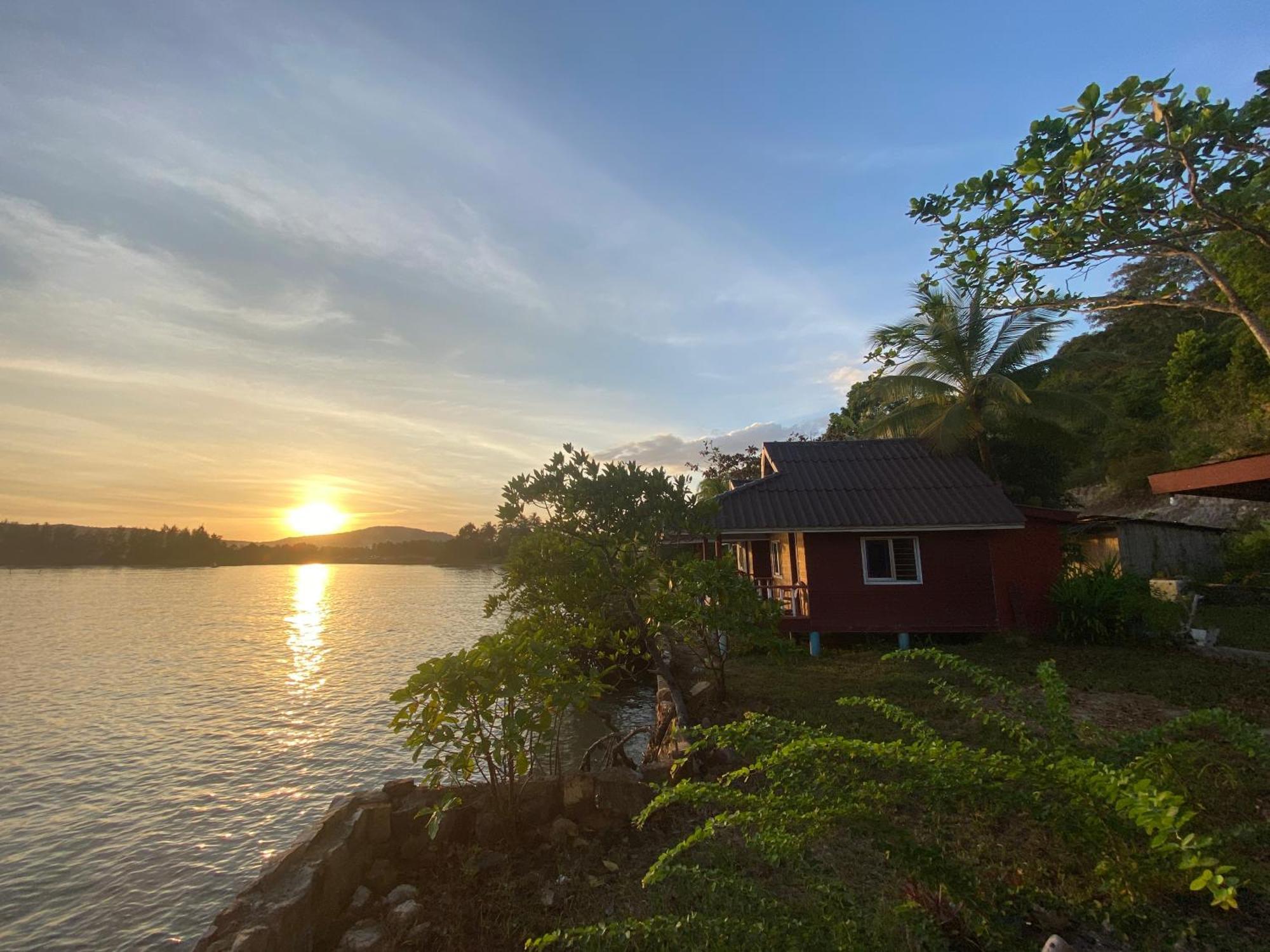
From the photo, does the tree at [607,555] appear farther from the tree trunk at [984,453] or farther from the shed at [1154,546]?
the shed at [1154,546]

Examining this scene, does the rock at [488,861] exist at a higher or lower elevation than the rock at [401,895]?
higher

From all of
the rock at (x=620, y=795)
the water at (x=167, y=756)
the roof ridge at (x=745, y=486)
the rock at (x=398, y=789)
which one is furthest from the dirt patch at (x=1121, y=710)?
the water at (x=167, y=756)

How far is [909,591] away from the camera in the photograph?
46.8 feet

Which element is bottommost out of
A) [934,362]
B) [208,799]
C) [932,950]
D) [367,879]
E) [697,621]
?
[208,799]

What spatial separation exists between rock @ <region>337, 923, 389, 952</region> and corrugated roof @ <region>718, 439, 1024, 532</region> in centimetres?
1030

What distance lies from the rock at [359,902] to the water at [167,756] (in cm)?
271

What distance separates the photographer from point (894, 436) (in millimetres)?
19609

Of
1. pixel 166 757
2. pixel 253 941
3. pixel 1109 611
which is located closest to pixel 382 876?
pixel 253 941

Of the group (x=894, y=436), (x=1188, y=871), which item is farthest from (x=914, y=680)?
(x=894, y=436)

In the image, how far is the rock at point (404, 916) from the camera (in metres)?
4.20

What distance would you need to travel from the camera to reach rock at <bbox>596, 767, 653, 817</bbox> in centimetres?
Result: 565

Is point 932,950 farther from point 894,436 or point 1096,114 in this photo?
point 894,436

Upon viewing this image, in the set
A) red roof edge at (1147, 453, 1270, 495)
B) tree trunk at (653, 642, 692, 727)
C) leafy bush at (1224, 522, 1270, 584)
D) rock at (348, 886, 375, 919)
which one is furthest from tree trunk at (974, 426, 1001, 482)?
rock at (348, 886, 375, 919)

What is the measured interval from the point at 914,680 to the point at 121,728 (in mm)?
16597
